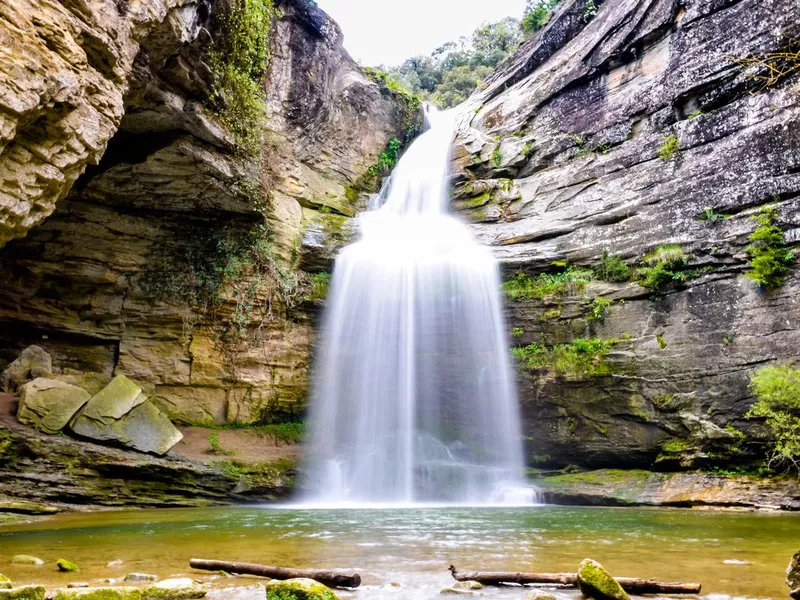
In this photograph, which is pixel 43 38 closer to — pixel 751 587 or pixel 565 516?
pixel 751 587

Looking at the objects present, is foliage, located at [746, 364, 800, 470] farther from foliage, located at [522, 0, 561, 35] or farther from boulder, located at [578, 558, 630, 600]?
foliage, located at [522, 0, 561, 35]

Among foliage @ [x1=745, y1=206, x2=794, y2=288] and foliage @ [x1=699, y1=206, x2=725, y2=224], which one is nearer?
foliage @ [x1=745, y1=206, x2=794, y2=288]

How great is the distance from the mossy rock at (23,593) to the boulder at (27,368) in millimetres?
10329

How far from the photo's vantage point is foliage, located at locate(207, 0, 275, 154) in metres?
11.3

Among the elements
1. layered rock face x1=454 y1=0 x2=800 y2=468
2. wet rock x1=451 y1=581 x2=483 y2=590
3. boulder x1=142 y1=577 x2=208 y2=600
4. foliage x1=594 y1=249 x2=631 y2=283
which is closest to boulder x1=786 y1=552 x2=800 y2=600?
wet rock x1=451 y1=581 x2=483 y2=590

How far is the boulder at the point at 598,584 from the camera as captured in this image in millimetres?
3508

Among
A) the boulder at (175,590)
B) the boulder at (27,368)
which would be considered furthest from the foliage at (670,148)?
the boulder at (27,368)

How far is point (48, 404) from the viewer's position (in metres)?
10.8

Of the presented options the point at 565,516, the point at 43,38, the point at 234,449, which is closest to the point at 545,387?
the point at 565,516

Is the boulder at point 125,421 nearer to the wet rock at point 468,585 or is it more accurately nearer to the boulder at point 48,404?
the boulder at point 48,404

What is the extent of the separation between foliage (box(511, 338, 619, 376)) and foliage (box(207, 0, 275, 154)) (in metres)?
8.48

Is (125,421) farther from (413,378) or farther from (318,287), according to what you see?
(413,378)

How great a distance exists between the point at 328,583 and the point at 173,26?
27.5ft

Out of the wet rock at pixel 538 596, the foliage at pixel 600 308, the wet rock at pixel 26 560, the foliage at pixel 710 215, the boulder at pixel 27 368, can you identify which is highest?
the foliage at pixel 710 215
